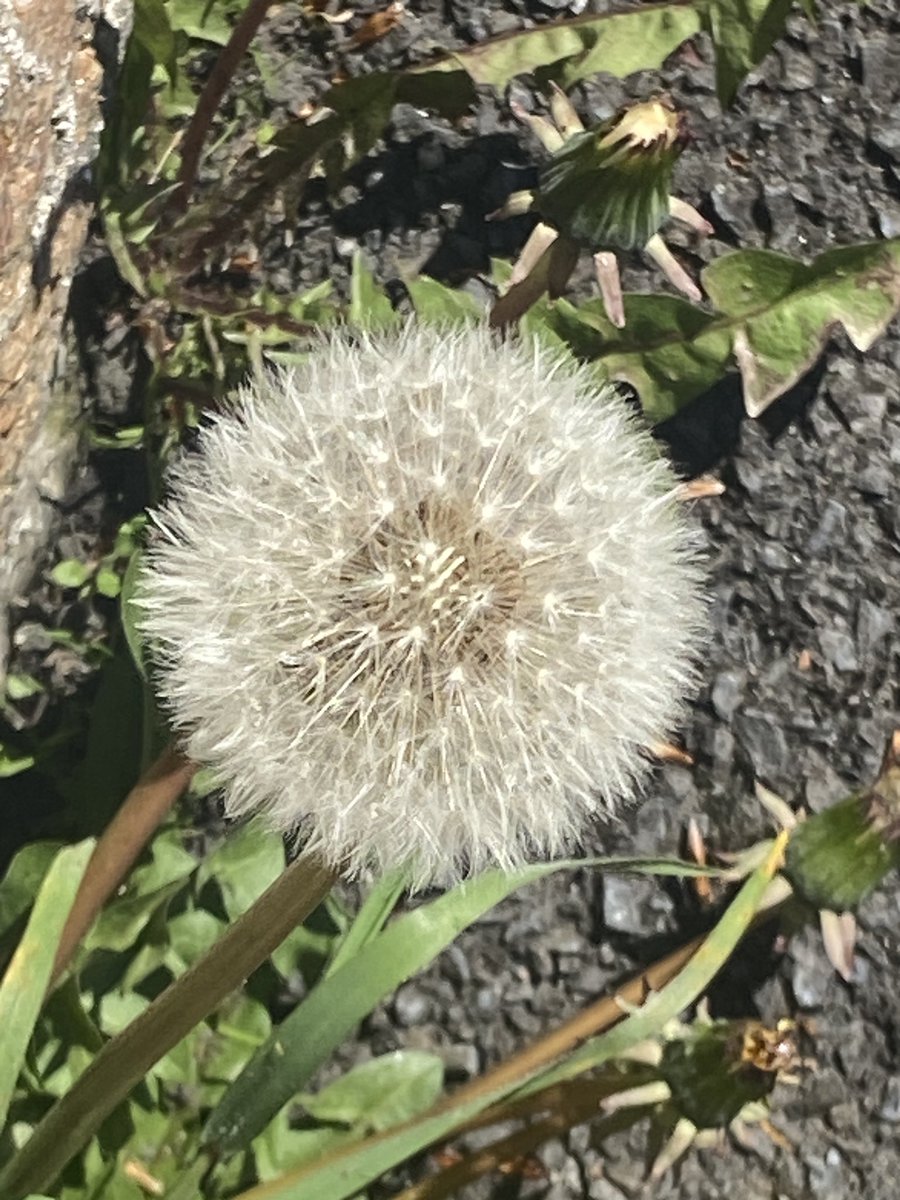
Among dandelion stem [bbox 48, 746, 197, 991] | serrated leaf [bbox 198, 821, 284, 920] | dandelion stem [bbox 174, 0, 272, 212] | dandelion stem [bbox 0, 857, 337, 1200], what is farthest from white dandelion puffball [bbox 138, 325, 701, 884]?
dandelion stem [bbox 174, 0, 272, 212]

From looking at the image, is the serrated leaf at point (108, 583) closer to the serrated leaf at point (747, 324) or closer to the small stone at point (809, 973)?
the serrated leaf at point (747, 324)

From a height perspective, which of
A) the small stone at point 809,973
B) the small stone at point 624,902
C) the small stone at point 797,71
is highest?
the small stone at point 797,71

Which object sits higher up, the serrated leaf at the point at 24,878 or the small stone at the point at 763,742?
the serrated leaf at the point at 24,878

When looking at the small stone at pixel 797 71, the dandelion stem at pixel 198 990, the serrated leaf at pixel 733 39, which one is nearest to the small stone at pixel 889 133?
the small stone at pixel 797 71

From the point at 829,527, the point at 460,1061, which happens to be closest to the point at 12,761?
the point at 460,1061

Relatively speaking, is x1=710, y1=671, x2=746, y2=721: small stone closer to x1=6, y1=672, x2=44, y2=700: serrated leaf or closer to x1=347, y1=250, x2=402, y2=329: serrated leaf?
x1=347, y1=250, x2=402, y2=329: serrated leaf

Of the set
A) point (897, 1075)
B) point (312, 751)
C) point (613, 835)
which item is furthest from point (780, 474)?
point (312, 751)
